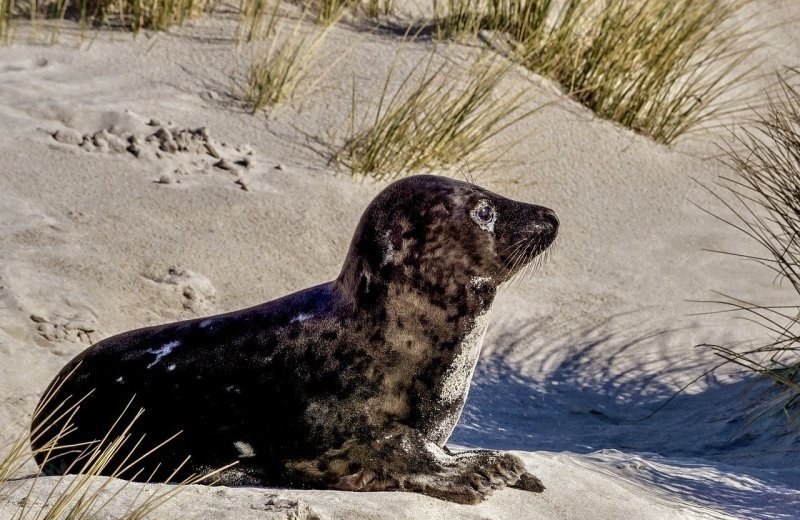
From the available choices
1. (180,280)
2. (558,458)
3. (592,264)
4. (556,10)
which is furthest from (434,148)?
(558,458)

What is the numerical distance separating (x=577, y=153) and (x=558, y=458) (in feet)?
12.3

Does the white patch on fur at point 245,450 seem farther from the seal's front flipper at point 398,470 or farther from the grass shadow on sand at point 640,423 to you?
the grass shadow on sand at point 640,423

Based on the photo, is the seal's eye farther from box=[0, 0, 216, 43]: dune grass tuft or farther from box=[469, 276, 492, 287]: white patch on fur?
box=[0, 0, 216, 43]: dune grass tuft

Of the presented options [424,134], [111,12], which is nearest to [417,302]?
[424,134]

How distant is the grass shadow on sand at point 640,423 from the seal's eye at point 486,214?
115cm

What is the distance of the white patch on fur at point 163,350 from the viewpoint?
3375mm

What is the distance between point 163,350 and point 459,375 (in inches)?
33.3

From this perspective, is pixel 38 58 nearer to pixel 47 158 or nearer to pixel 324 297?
pixel 47 158

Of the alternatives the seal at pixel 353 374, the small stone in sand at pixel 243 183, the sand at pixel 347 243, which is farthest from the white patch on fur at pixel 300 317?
the small stone in sand at pixel 243 183

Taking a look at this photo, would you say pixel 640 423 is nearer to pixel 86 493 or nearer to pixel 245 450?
pixel 245 450

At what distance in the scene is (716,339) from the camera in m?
5.82

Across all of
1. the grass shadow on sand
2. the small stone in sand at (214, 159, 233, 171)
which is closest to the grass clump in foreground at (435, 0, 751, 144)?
the small stone in sand at (214, 159, 233, 171)

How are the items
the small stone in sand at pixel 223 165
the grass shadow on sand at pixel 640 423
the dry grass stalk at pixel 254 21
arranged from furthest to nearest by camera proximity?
the dry grass stalk at pixel 254 21 → the small stone in sand at pixel 223 165 → the grass shadow on sand at pixel 640 423

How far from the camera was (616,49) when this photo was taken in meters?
7.67
